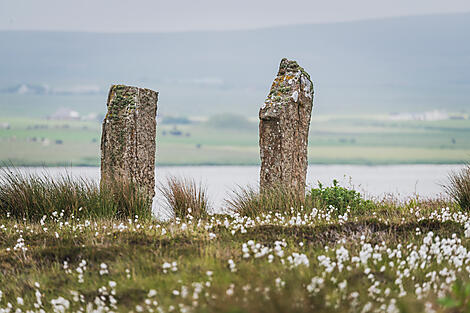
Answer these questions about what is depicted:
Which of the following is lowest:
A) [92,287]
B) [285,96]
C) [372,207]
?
[92,287]

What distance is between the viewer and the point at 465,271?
6.40m

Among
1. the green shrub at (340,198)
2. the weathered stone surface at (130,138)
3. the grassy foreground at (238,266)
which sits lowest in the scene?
the grassy foreground at (238,266)

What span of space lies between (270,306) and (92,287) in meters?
2.84

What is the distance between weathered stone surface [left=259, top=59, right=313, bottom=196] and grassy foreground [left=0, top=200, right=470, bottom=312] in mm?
1008

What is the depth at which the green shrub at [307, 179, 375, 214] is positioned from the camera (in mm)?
11227

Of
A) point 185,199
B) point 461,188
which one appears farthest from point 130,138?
point 461,188

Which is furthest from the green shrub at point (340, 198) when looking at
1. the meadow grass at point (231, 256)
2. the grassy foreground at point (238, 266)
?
the grassy foreground at point (238, 266)

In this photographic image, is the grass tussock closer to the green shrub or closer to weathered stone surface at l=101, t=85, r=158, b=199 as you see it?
weathered stone surface at l=101, t=85, r=158, b=199

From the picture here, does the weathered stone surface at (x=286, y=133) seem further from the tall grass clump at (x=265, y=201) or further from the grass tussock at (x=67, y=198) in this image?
the grass tussock at (x=67, y=198)

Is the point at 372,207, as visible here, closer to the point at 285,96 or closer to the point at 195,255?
the point at 285,96

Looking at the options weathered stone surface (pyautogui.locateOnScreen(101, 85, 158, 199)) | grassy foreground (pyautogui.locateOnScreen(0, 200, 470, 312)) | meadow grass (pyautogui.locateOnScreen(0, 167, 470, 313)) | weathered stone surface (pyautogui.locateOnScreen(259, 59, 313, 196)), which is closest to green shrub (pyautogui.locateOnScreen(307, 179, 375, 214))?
meadow grass (pyautogui.locateOnScreen(0, 167, 470, 313))

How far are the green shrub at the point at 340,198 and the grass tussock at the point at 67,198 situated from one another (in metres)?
3.77

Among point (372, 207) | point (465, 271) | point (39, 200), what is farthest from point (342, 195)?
point (39, 200)

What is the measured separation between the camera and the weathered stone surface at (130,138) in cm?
1102
